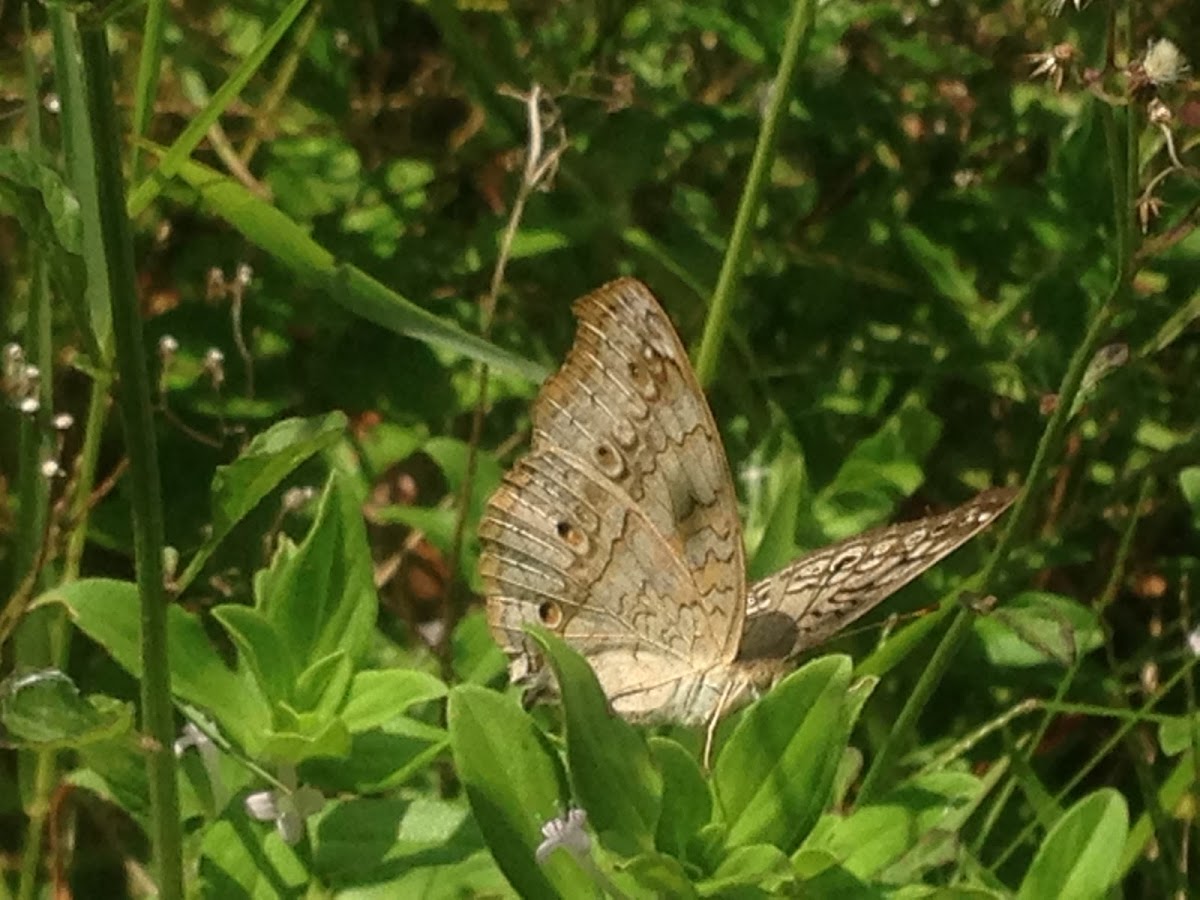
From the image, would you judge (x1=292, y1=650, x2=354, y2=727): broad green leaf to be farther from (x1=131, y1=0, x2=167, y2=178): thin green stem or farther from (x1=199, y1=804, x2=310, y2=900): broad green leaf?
(x1=131, y1=0, x2=167, y2=178): thin green stem

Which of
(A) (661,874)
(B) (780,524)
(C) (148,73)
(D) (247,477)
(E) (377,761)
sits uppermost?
(C) (148,73)

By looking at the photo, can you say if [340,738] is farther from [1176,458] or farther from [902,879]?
[1176,458]

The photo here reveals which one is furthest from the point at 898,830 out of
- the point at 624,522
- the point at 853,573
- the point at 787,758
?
the point at 624,522

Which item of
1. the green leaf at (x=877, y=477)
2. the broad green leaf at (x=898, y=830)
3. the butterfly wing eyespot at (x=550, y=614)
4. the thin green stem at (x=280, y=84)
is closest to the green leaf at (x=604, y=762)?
the broad green leaf at (x=898, y=830)

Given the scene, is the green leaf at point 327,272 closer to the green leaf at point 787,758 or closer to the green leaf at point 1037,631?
the green leaf at point 787,758

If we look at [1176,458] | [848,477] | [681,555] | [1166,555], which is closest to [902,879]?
[681,555]

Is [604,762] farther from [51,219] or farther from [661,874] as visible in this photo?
[51,219]
